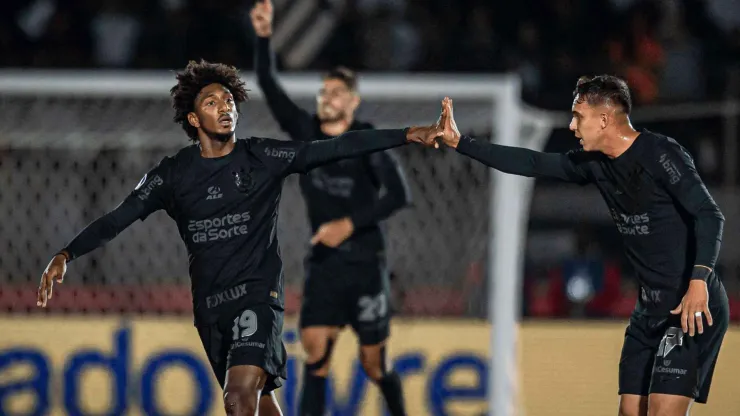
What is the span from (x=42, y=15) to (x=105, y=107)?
4672 millimetres

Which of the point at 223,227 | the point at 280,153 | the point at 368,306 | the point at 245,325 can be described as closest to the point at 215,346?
the point at 245,325

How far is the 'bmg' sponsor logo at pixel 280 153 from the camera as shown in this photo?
5.32 metres

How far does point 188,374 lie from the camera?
8.03 meters

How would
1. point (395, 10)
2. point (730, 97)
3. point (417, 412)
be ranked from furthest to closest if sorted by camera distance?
point (395, 10) < point (730, 97) < point (417, 412)

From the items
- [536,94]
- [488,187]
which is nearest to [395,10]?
[536,94]

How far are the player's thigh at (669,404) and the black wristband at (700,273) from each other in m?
0.51

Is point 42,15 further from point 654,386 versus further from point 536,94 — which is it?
point 654,386

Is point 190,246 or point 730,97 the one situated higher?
point 730,97

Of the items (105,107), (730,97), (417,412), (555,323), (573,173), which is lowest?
(417,412)

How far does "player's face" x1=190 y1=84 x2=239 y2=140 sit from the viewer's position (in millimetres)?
5301

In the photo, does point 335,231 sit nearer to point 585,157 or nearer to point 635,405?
point 585,157

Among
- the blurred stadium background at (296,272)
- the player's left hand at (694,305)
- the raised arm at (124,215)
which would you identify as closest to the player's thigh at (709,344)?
the player's left hand at (694,305)

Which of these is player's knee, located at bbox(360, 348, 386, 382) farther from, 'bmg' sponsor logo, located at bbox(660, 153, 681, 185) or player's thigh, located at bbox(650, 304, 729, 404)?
'bmg' sponsor logo, located at bbox(660, 153, 681, 185)

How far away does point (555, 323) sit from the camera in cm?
865
